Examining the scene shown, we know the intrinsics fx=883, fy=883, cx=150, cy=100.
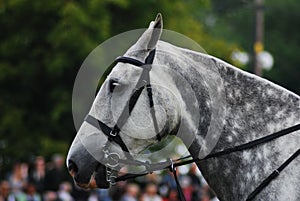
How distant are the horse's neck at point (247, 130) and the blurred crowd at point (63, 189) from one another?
1255 cm

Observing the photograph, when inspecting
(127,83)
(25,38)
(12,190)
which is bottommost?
(12,190)

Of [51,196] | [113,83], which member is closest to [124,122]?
[113,83]

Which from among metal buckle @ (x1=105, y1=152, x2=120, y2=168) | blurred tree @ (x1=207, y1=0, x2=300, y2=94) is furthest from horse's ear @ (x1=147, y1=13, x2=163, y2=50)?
blurred tree @ (x1=207, y1=0, x2=300, y2=94)

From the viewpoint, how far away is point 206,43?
2580cm

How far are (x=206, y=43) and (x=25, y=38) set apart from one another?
18.3 ft

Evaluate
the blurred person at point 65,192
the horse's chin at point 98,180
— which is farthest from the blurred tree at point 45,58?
the horse's chin at point 98,180

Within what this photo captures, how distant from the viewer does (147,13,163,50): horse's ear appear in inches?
230

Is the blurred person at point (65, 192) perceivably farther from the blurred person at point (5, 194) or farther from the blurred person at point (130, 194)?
the blurred person at point (130, 194)

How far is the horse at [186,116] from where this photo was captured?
18.9ft

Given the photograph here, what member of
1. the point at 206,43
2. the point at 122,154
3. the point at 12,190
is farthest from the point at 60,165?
the point at 122,154

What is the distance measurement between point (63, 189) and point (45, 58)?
4.90 m

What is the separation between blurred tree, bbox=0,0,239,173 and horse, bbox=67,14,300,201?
16.1 meters

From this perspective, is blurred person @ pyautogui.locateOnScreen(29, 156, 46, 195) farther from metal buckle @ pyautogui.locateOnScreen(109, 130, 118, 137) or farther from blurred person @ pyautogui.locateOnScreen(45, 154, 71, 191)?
metal buckle @ pyautogui.locateOnScreen(109, 130, 118, 137)

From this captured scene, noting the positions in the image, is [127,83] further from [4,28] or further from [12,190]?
[4,28]
